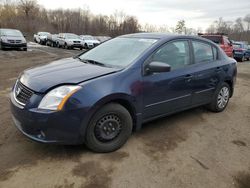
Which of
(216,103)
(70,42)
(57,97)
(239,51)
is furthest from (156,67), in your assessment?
(70,42)

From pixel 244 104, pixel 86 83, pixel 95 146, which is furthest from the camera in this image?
pixel 244 104

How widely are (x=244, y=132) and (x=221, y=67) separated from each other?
1.37 m

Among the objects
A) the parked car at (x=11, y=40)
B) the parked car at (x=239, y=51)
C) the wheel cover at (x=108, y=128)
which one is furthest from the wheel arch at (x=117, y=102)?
the parked car at (x=239, y=51)

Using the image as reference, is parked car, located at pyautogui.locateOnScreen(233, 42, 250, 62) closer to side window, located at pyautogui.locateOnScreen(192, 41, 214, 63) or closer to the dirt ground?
side window, located at pyautogui.locateOnScreen(192, 41, 214, 63)

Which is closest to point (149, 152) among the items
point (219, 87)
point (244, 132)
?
point (244, 132)

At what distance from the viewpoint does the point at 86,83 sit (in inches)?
121

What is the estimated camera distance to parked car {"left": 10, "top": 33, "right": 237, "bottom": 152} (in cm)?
298

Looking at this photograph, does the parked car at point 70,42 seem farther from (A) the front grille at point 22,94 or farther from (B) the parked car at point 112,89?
(A) the front grille at point 22,94

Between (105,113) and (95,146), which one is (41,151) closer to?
(95,146)

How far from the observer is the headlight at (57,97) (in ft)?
9.61

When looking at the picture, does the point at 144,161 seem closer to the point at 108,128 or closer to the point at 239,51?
the point at 108,128

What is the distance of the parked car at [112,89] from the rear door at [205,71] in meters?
0.02

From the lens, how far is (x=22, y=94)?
3.22 meters

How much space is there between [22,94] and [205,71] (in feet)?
10.3
